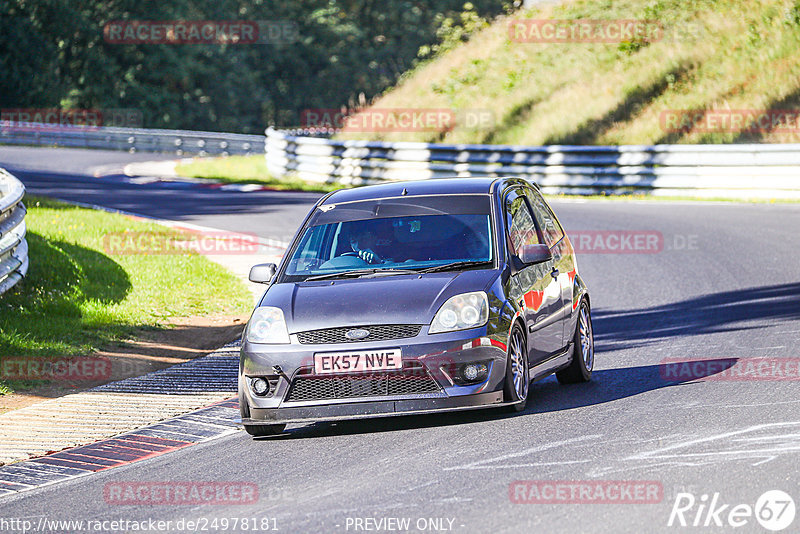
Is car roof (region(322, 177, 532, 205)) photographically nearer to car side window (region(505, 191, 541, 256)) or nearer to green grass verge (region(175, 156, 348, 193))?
car side window (region(505, 191, 541, 256))

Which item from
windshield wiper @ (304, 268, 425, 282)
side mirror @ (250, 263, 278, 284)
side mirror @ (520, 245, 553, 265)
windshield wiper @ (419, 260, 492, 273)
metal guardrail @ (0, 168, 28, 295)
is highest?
side mirror @ (520, 245, 553, 265)

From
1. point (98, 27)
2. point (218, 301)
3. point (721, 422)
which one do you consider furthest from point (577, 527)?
point (98, 27)

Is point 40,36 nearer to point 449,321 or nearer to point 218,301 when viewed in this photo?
point 218,301

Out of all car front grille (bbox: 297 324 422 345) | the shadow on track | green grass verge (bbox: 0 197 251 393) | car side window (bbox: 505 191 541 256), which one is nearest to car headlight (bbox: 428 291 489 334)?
car front grille (bbox: 297 324 422 345)

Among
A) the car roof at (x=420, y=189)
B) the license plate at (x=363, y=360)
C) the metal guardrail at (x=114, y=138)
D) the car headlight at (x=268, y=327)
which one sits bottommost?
the metal guardrail at (x=114, y=138)

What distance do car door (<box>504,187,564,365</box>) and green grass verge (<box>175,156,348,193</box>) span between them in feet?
63.6

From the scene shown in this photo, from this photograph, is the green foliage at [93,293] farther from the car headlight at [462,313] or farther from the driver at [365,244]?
the car headlight at [462,313]

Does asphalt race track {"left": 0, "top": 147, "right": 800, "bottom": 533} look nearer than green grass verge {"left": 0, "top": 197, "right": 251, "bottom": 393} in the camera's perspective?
Yes

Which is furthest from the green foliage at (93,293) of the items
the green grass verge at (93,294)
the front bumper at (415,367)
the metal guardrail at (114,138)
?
the metal guardrail at (114,138)

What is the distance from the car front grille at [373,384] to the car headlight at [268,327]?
1.05 ft

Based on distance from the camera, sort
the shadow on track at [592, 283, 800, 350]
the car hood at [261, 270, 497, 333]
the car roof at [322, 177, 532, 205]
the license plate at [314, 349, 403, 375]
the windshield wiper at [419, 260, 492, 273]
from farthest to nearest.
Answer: the shadow on track at [592, 283, 800, 350]
the car roof at [322, 177, 532, 205]
the windshield wiper at [419, 260, 492, 273]
the car hood at [261, 270, 497, 333]
the license plate at [314, 349, 403, 375]

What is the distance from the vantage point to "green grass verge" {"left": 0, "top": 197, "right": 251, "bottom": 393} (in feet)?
42.0

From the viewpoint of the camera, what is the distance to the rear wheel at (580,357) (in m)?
9.68

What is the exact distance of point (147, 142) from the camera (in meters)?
47.0
